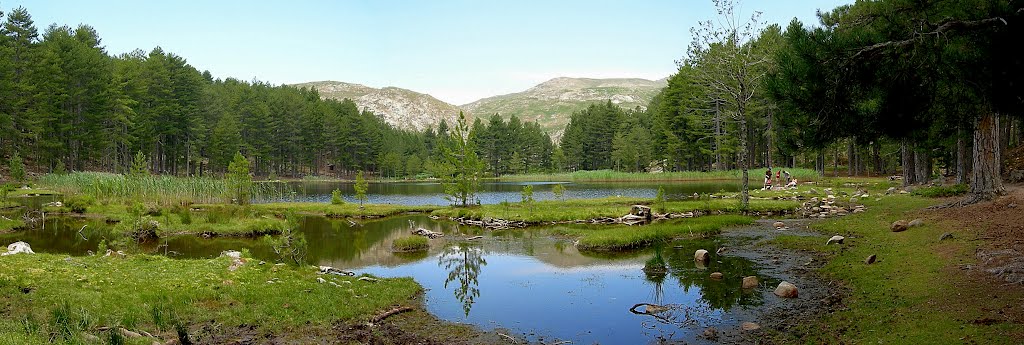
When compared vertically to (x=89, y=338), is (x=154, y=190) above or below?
above

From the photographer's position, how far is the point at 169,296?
11062 mm

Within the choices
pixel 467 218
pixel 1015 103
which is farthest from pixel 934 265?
pixel 467 218

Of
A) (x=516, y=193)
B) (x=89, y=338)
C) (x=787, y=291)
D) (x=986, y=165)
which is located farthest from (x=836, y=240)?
(x=516, y=193)

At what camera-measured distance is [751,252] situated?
18.8 m

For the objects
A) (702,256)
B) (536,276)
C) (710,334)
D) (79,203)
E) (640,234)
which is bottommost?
(536,276)

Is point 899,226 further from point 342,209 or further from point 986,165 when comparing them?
point 342,209

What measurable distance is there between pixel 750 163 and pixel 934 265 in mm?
77898

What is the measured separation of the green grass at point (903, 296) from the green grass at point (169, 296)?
8.65 meters

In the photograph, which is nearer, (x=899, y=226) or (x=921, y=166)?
(x=899, y=226)

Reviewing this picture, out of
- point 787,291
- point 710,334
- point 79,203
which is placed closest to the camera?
point 710,334

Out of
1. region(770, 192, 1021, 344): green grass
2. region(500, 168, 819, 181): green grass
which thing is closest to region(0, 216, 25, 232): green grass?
region(770, 192, 1021, 344): green grass

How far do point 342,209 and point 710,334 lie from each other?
3140 cm

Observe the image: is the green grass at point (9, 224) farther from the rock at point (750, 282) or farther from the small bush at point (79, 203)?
the rock at point (750, 282)

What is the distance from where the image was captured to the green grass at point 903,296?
8.22m
